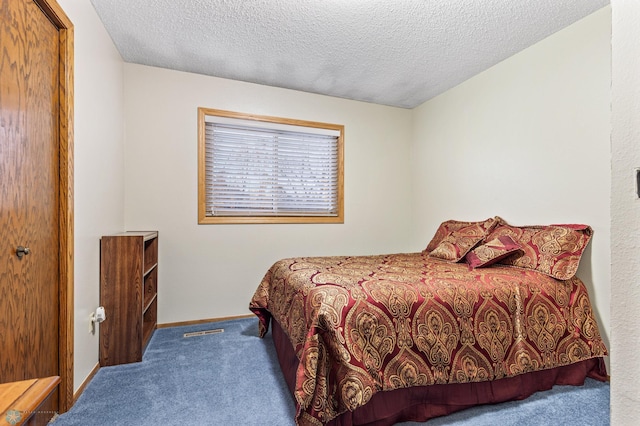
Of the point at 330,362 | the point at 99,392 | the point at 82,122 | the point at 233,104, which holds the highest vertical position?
the point at 233,104

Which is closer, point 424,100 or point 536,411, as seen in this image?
point 536,411

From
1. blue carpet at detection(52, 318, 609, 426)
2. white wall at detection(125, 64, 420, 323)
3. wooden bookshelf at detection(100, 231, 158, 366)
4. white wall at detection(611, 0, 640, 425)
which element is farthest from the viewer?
white wall at detection(125, 64, 420, 323)

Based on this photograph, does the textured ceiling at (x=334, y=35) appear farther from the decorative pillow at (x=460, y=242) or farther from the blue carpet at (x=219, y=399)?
the blue carpet at (x=219, y=399)

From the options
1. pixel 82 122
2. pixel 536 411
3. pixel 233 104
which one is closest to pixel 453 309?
pixel 536 411

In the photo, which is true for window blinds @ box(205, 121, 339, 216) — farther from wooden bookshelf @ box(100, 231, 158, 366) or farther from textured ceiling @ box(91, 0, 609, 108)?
wooden bookshelf @ box(100, 231, 158, 366)

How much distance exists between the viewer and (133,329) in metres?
2.30

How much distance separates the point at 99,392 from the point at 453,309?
2235 mm

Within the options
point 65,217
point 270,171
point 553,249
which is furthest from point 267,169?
point 553,249

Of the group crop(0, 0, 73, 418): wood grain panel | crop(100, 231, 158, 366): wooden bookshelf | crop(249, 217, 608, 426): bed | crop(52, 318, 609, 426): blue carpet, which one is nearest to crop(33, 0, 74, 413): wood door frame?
crop(0, 0, 73, 418): wood grain panel

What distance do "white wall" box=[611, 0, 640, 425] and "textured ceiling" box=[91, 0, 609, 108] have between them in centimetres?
178

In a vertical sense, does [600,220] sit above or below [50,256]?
above

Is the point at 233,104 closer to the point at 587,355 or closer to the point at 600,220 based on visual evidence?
the point at 600,220

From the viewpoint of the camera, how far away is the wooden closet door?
50.3 inches

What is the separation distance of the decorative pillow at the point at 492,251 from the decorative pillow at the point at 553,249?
8cm
